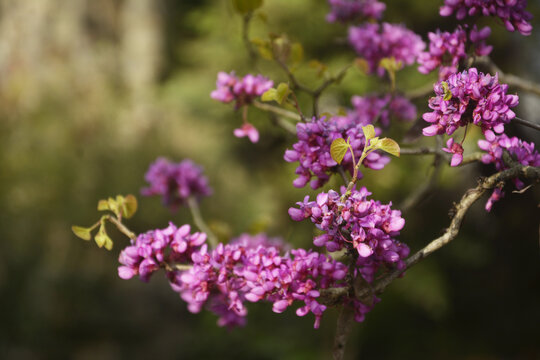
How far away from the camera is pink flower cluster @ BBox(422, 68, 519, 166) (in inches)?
24.5

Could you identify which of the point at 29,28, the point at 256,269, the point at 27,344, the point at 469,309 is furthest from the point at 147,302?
the point at 256,269

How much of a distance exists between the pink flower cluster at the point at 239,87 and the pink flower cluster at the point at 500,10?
335 millimetres

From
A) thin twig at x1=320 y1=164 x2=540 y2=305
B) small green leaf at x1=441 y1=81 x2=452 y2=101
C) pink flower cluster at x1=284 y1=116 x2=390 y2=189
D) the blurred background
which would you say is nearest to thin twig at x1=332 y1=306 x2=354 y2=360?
thin twig at x1=320 y1=164 x2=540 y2=305

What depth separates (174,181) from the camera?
→ 1227 millimetres

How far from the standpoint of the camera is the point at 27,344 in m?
2.99

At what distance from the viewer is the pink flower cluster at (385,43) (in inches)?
43.4

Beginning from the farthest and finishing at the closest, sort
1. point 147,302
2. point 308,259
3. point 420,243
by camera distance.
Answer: point 147,302, point 420,243, point 308,259

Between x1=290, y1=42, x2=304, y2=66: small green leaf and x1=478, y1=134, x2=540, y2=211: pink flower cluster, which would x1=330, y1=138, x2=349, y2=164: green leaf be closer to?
x1=478, y1=134, x2=540, y2=211: pink flower cluster

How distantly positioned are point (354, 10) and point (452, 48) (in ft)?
1.39

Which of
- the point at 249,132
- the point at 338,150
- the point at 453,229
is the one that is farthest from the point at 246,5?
the point at 453,229

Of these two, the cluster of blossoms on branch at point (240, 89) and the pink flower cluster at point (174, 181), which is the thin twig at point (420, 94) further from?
the pink flower cluster at point (174, 181)

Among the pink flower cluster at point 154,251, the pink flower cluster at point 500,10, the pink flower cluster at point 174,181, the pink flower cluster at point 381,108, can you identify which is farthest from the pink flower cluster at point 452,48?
the pink flower cluster at point 174,181

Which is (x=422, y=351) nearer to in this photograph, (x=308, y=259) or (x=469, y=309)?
(x=469, y=309)

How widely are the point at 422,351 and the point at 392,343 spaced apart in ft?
0.73
